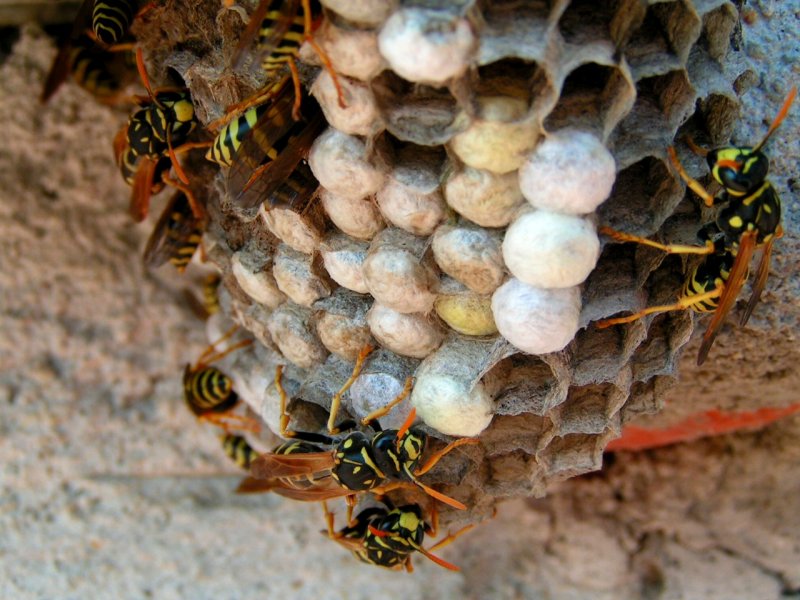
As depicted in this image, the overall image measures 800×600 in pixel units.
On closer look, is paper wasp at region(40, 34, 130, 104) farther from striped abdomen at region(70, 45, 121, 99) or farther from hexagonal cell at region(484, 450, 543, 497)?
hexagonal cell at region(484, 450, 543, 497)

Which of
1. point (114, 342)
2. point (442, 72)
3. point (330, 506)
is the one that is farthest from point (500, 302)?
point (114, 342)

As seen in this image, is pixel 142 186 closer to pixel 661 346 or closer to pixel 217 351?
pixel 217 351

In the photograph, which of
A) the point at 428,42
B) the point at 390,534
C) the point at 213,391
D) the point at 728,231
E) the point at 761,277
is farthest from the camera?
the point at 213,391

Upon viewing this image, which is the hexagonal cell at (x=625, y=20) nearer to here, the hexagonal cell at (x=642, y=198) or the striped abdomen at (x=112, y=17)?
the hexagonal cell at (x=642, y=198)

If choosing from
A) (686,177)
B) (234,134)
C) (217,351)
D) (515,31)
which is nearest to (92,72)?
(217,351)

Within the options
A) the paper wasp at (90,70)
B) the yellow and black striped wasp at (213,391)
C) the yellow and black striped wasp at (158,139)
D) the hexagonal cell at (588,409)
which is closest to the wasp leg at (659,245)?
the hexagonal cell at (588,409)

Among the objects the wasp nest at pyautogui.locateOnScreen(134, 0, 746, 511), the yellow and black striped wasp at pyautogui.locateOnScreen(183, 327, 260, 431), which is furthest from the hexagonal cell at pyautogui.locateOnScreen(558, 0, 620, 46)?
the yellow and black striped wasp at pyautogui.locateOnScreen(183, 327, 260, 431)
